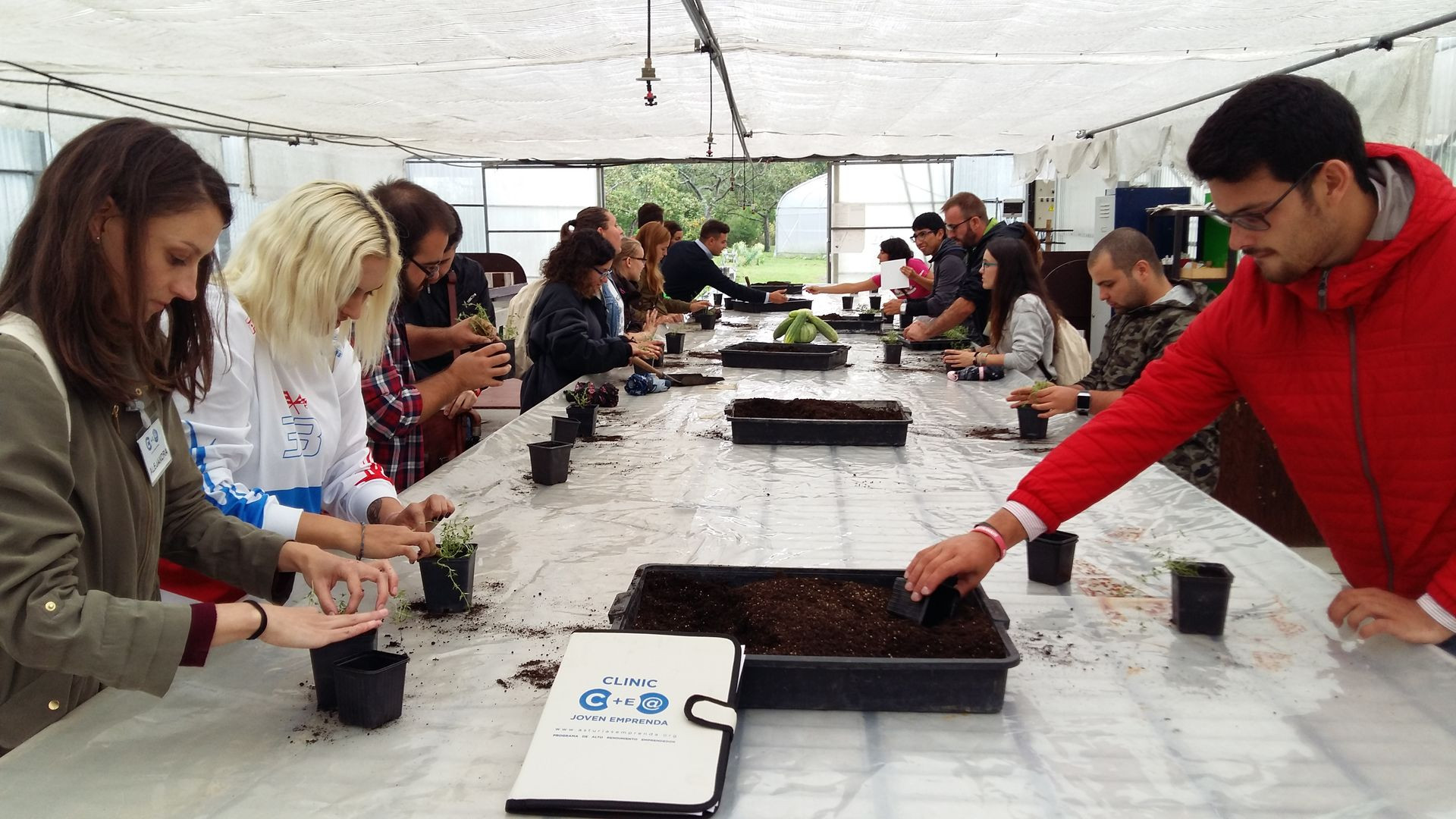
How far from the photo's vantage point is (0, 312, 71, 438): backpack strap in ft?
3.59

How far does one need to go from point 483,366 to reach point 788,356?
1.90 m

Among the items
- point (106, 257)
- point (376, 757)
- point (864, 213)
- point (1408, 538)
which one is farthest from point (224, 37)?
point (864, 213)

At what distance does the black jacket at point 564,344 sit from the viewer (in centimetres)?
402

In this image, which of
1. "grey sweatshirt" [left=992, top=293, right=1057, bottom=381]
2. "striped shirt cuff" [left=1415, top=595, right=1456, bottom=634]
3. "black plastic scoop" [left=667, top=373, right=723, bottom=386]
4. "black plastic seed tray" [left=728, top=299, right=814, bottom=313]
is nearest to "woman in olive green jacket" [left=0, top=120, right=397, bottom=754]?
"striped shirt cuff" [left=1415, top=595, right=1456, bottom=634]

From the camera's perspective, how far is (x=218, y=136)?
936 centimetres

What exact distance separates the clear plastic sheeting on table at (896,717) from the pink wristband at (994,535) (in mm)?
134

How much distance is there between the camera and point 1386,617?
1.42 metres

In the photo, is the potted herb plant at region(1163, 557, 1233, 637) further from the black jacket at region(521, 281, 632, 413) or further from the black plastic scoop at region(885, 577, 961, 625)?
the black jacket at region(521, 281, 632, 413)

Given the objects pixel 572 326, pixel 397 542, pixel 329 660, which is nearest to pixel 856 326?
pixel 572 326

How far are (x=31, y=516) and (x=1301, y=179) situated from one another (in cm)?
169

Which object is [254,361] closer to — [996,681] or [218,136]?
[996,681]

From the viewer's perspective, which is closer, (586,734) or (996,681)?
(586,734)

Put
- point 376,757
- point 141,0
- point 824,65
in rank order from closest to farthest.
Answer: point 376,757, point 141,0, point 824,65

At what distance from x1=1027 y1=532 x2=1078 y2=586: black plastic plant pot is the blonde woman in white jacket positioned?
1.06 m
